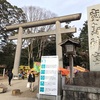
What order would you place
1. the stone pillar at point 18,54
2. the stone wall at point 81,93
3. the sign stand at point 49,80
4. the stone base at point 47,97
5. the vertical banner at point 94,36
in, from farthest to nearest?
the stone pillar at point 18,54, the sign stand at point 49,80, the stone base at point 47,97, the vertical banner at point 94,36, the stone wall at point 81,93

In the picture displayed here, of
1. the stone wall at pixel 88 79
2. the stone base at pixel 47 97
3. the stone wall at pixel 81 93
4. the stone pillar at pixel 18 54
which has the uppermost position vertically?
the stone pillar at pixel 18 54

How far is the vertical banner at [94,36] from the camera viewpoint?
831 centimetres

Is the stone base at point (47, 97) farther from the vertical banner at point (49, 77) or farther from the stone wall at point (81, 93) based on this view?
the stone wall at point (81, 93)

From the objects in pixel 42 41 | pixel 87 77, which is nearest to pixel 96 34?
pixel 87 77

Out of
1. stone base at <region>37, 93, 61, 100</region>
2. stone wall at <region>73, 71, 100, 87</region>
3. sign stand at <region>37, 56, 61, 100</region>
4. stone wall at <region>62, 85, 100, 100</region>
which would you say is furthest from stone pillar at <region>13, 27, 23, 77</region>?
stone wall at <region>62, 85, 100, 100</region>

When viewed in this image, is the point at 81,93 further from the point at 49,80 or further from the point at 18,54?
the point at 18,54

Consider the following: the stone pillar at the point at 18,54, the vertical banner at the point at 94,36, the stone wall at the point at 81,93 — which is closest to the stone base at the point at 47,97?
the stone wall at the point at 81,93

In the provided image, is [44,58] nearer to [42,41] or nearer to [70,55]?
[70,55]

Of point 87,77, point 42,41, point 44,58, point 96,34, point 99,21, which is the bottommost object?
point 87,77

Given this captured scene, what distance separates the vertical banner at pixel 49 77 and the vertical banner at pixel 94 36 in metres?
2.10

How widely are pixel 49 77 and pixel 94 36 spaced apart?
324cm

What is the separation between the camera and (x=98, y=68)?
8.21 m

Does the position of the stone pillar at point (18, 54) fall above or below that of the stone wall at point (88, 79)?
above

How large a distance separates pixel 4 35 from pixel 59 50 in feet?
60.3
